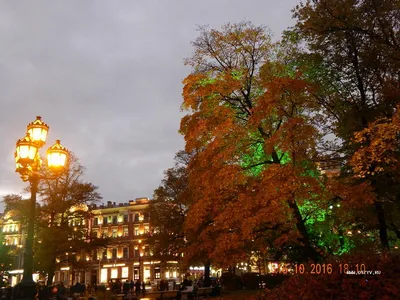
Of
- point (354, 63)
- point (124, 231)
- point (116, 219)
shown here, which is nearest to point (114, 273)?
point (124, 231)

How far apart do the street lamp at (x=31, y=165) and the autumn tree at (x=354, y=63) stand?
11436mm

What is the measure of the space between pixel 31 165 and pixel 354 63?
1527 cm

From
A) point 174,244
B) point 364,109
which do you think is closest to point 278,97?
point 364,109

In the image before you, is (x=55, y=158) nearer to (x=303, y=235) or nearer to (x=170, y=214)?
(x=303, y=235)

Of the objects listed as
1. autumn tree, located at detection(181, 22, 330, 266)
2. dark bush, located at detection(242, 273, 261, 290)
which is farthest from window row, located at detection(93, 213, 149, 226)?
autumn tree, located at detection(181, 22, 330, 266)

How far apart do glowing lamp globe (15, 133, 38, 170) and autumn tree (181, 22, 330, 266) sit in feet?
25.4

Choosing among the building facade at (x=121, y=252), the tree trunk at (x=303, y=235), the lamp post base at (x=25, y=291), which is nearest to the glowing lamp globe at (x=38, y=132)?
the lamp post base at (x=25, y=291)

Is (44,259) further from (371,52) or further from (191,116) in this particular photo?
(371,52)

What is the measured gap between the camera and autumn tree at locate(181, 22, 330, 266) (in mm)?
15234

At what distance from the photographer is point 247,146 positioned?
1784cm

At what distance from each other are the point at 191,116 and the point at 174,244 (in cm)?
2537

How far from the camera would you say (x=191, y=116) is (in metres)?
19.2
